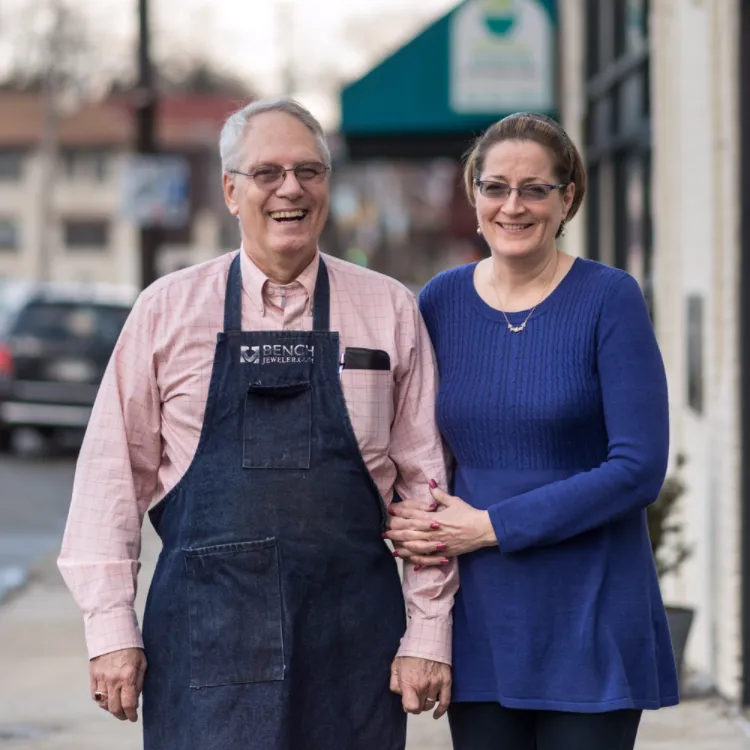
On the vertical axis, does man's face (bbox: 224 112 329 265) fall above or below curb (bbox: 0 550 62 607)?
above

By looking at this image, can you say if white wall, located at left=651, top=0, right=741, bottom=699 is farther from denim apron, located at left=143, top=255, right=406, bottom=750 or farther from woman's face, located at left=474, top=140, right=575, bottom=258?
denim apron, located at left=143, top=255, right=406, bottom=750

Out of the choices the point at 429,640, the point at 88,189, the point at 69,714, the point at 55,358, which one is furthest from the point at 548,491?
the point at 88,189

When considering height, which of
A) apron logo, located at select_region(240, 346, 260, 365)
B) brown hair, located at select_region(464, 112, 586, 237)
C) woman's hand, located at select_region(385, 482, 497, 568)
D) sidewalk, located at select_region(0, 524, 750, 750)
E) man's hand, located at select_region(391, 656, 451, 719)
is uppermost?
brown hair, located at select_region(464, 112, 586, 237)

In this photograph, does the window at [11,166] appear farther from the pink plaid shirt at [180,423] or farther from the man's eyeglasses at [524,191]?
the man's eyeglasses at [524,191]

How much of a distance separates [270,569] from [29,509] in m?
9.93

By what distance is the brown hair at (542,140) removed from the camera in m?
3.17

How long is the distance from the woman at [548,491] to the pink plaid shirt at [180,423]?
0.09m

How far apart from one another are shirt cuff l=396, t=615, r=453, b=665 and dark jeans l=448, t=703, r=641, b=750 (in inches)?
5.6

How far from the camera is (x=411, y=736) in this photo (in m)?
5.83

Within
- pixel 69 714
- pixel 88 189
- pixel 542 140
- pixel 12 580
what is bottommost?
pixel 69 714

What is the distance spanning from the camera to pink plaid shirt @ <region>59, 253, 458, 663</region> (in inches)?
123

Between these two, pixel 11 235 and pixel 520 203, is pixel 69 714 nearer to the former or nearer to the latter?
pixel 520 203

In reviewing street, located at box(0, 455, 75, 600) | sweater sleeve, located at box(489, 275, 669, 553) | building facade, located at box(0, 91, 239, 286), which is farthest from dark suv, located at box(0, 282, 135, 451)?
building facade, located at box(0, 91, 239, 286)

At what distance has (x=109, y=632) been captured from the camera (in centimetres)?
312
